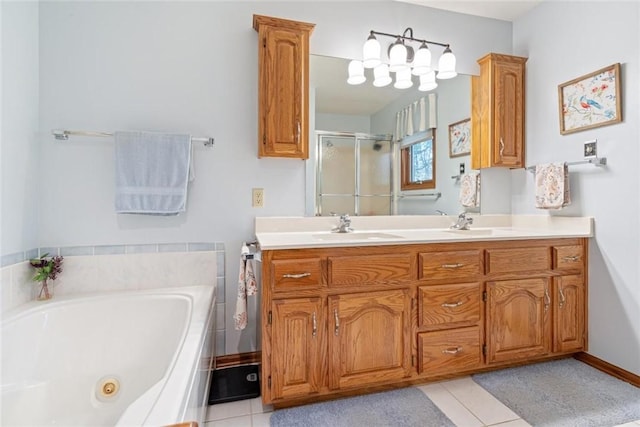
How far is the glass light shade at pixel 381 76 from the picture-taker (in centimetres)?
217

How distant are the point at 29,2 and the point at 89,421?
2015 millimetres

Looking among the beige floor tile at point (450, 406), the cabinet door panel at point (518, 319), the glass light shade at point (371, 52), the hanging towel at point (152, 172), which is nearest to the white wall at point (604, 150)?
the cabinet door panel at point (518, 319)

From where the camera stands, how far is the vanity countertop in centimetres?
172

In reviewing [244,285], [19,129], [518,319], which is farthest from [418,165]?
[19,129]

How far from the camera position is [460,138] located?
2406 mm

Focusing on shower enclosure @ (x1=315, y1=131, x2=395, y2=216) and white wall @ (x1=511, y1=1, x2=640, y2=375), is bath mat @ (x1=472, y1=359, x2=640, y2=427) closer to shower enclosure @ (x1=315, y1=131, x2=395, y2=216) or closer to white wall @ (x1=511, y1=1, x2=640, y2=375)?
white wall @ (x1=511, y1=1, x2=640, y2=375)

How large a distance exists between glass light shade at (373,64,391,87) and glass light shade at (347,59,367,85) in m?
0.09

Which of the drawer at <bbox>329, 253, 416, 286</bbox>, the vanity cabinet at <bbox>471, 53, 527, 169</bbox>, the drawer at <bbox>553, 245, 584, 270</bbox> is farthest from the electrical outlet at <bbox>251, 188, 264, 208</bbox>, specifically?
the drawer at <bbox>553, 245, 584, 270</bbox>

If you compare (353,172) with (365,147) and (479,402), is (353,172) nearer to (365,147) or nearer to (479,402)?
(365,147)

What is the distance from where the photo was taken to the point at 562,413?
153 centimetres

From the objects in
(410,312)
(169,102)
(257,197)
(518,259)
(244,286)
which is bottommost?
(410,312)

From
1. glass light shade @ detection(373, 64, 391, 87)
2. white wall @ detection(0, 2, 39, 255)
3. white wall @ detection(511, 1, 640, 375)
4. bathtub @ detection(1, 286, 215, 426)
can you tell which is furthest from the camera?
glass light shade @ detection(373, 64, 391, 87)

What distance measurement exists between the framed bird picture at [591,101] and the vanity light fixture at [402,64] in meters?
0.74

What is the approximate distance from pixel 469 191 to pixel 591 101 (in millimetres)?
876
